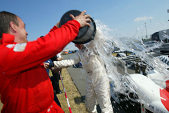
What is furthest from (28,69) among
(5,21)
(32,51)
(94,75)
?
(94,75)

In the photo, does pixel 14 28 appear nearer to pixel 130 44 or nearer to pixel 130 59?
pixel 130 44

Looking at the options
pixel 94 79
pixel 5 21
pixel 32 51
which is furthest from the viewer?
pixel 94 79

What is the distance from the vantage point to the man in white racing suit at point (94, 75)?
2.69 m

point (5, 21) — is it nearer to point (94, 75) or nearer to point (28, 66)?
point (28, 66)

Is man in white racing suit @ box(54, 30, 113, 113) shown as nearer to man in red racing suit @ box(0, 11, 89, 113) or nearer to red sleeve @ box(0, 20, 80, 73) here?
man in red racing suit @ box(0, 11, 89, 113)

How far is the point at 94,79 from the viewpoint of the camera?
2.78 m

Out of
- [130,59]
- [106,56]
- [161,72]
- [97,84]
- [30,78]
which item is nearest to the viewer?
[30,78]

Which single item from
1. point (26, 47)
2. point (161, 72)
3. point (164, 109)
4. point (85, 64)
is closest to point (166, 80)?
point (161, 72)

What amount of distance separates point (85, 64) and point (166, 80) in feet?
5.23

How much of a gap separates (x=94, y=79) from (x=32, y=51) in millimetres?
2061

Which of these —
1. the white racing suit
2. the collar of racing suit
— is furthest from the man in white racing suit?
the collar of racing suit

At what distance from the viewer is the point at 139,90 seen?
239 cm

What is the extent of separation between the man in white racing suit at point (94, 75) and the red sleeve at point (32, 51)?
1.79m

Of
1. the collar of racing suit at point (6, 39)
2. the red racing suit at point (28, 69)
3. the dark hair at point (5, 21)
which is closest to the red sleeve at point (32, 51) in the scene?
the red racing suit at point (28, 69)
